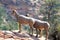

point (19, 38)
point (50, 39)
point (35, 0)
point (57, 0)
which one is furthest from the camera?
point (35, 0)

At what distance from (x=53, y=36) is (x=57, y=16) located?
710cm

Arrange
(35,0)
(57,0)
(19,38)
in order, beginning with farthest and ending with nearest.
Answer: (35,0) < (57,0) < (19,38)

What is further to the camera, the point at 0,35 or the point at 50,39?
the point at 50,39

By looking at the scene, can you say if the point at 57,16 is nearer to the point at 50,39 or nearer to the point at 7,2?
the point at 50,39

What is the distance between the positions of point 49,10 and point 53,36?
24.9 ft

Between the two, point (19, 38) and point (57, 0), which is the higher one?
point (57, 0)

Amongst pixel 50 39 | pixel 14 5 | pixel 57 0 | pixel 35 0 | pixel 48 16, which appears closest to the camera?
pixel 50 39

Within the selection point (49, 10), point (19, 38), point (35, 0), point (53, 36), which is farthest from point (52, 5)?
point (35, 0)

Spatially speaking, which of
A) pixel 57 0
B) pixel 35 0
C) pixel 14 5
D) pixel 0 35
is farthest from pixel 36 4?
pixel 0 35

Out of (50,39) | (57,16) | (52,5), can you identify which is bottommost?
(50,39)

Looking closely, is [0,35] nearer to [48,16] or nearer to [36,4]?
[48,16]

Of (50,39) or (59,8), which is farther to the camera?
(59,8)

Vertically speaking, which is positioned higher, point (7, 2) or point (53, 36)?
A: point (7, 2)

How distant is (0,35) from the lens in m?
9.23
